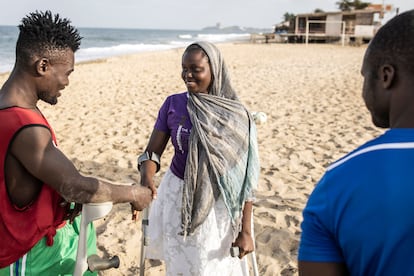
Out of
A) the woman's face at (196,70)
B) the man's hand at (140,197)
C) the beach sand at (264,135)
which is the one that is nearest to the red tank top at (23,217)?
the man's hand at (140,197)

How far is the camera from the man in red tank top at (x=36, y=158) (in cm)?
137

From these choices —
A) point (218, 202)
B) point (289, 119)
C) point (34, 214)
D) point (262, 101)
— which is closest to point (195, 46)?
point (218, 202)

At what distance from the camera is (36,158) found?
1365 millimetres

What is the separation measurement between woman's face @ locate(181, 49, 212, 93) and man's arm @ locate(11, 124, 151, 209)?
0.89 m

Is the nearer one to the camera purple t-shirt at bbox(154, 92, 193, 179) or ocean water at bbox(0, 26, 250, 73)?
purple t-shirt at bbox(154, 92, 193, 179)

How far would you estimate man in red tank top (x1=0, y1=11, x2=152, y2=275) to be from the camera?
1.37 meters

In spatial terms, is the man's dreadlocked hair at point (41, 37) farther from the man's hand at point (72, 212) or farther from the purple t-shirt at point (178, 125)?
the purple t-shirt at point (178, 125)

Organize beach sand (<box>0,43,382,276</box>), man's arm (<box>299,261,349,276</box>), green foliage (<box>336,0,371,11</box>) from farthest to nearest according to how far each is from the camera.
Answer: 1. green foliage (<box>336,0,371,11</box>)
2. beach sand (<box>0,43,382,276</box>)
3. man's arm (<box>299,261,349,276</box>)

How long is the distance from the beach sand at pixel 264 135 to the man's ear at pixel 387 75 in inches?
92.2

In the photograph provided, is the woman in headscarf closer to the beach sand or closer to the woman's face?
the woman's face

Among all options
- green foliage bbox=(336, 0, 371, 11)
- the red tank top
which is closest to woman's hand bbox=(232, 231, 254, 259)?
the red tank top

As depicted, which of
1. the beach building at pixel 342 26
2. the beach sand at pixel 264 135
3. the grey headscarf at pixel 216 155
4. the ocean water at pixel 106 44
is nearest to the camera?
the grey headscarf at pixel 216 155

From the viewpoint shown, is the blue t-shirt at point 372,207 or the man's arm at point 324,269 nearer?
the blue t-shirt at point 372,207

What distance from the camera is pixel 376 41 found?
96 centimetres
